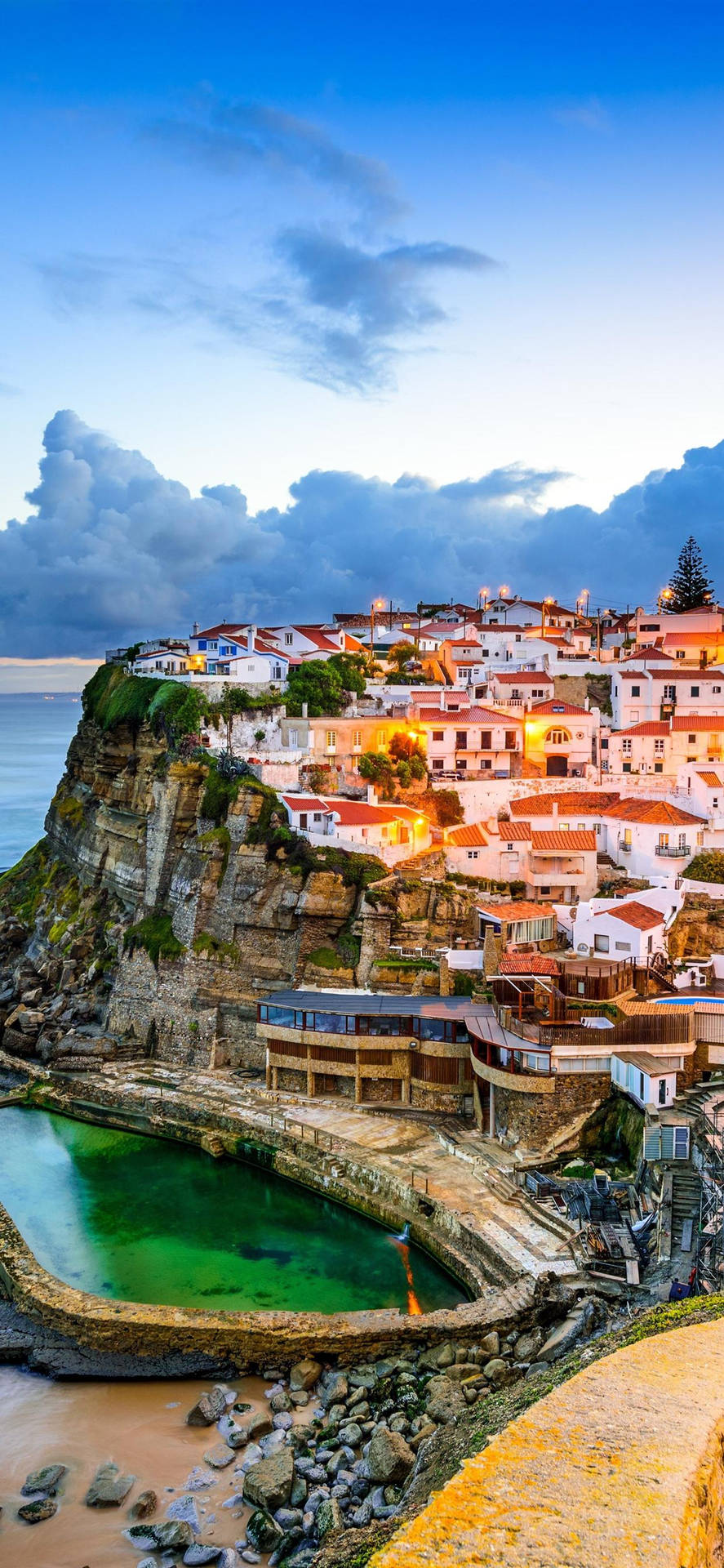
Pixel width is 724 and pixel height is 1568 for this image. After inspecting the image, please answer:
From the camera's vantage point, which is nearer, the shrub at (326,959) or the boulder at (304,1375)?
the boulder at (304,1375)

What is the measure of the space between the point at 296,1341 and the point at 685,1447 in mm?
9520

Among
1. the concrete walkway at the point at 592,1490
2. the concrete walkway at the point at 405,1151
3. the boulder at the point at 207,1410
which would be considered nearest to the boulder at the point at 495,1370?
the concrete walkway at the point at 405,1151

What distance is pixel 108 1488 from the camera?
43.9 feet

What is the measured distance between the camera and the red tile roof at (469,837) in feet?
101

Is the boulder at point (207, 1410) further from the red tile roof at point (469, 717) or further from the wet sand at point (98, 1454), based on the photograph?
the red tile roof at point (469, 717)

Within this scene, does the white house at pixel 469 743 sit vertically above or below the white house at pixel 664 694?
below

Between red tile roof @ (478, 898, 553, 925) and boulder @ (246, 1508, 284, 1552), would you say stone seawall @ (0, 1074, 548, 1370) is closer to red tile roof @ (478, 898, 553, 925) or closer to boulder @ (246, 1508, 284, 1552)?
boulder @ (246, 1508, 284, 1552)

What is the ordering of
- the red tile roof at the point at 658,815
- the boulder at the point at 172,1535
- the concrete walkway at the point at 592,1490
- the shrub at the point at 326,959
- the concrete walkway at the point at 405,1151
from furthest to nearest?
the red tile roof at the point at 658,815 → the shrub at the point at 326,959 → the concrete walkway at the point at 405,1151 → the boulder at the point at 172,1535 → the concrete walkway at the point at 592,1490

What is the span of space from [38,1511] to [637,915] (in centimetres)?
1798

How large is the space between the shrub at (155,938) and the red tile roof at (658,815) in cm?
1472

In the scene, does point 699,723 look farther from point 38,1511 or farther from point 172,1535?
point 38,1511

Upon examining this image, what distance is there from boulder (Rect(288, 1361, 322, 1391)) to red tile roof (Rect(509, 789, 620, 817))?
1946 centimetres

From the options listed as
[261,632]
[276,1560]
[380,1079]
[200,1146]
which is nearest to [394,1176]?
[380,1079]

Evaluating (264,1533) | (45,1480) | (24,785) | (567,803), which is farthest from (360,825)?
(24,785)
